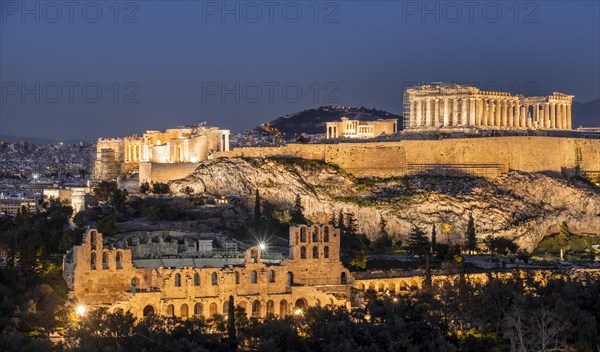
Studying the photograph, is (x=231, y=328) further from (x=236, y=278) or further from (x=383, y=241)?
(x=383, y=241)

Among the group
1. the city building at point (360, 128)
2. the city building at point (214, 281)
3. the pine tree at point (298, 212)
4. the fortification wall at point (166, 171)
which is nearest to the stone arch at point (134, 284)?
the city building at point (214, 281)

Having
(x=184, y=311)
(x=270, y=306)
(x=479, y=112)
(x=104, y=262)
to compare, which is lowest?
(x=184, y=311)

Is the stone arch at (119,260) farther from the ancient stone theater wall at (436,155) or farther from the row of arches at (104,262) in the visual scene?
the ancient stone theater wall at (436,155)

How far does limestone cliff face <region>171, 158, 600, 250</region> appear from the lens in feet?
225

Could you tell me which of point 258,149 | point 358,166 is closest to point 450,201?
point 358,166

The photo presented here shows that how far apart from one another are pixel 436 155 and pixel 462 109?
10847 millimetres

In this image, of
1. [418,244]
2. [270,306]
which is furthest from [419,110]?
[270,306]

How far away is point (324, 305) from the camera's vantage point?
46344 mm

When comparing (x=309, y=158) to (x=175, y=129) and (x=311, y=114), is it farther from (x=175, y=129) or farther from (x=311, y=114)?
(x=311, y=114)

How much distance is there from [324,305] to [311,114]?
109m

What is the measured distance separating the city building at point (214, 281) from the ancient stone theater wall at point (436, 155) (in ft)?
95.4

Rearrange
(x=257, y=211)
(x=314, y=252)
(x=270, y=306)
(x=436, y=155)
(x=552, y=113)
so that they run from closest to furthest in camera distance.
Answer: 1. (x=270, y=306)
2. (x=314, y=252)
3. (x=257, y=211)
4. (x=436, y=155)
5. (x=552, y=113)

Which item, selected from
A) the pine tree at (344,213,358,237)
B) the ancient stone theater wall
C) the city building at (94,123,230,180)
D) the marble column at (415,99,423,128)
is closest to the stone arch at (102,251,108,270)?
the pine tree at (344,213,358,237)

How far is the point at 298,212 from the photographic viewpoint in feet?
224
